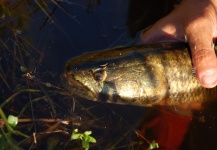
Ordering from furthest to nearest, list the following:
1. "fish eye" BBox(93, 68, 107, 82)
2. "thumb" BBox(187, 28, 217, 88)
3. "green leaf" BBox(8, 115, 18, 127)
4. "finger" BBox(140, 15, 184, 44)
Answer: "finger" BBox(140, 15, 184, 44), "fish eye" BBox(93, 68, 107, 82), "thumb" BBox(187, 28, 217, 88), "green leaf" BBox(8, 115, 18, 127)

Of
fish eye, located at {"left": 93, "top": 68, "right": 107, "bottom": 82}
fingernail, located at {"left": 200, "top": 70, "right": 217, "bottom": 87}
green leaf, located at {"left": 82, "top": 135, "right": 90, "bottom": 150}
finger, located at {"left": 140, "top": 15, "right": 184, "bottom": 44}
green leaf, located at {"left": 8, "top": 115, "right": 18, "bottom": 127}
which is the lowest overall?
green leaf, located at {"left": 82, "top": 135, "right": 90, "bottom": 150}

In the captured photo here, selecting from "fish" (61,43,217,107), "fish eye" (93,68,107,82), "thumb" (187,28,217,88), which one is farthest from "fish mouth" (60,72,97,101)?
"thumb" (187,28,217,88)

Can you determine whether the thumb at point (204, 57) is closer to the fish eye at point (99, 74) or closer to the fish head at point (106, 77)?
the fish head at point (106, 77)

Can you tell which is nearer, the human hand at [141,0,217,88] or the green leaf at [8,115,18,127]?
the green leaf at [8,115,18,127]

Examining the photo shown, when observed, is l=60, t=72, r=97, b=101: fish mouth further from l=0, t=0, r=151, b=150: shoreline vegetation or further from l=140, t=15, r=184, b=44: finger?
l=140, t=15, r=184, b=44: finger

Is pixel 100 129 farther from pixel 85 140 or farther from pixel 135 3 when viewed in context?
pixel 135 3

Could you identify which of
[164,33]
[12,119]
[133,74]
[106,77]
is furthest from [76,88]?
[164,33]

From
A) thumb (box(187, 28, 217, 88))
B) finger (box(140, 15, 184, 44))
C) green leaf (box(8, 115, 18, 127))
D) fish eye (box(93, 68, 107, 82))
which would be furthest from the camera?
finger (box(140, 15, 184, 44))

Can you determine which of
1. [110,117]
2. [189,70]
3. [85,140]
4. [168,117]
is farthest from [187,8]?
[85,140]
